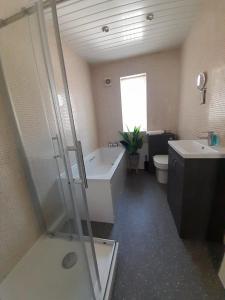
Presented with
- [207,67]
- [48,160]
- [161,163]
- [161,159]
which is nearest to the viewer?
[48,160]

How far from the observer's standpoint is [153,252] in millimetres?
1387

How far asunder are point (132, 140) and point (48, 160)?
2.02m

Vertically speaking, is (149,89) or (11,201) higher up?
(149,89)

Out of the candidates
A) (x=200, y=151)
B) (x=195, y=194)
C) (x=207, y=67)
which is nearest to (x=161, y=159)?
(x=200, y=151)

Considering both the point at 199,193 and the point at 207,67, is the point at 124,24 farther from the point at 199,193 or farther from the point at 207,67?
the point at 199,193

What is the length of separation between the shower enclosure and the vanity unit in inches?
32.0

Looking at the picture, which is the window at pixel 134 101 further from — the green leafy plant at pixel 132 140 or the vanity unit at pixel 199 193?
the vanity unit at pixel 199 193

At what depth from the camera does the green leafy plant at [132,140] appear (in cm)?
306

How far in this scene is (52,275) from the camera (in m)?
1.12

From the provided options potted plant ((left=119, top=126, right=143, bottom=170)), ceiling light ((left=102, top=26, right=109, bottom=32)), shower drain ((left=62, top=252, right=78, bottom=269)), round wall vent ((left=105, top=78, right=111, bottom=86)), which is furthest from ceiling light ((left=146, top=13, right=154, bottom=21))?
shower drain ((left=62, top=252, right=78, bottom=269))

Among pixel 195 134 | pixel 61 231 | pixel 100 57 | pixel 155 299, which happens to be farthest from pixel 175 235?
pixel 100 57

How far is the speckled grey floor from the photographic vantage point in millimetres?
1075

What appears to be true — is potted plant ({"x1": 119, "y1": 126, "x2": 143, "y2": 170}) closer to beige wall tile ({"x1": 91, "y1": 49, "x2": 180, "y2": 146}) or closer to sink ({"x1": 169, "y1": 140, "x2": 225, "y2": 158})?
beige wall tile ({"x1": 91, "y1": 49, "x2": 180, "y2": 146})

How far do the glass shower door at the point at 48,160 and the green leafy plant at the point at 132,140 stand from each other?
1997mm
